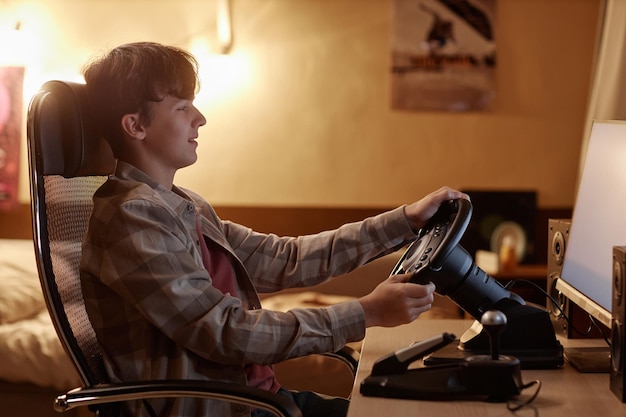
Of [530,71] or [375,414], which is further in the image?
[530,71]

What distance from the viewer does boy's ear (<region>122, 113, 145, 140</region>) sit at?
71.9 inches

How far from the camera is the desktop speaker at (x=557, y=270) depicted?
6.90ft

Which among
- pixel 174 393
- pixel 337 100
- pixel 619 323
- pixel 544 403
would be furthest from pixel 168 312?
pixel 337 100

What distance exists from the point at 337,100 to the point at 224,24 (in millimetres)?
651

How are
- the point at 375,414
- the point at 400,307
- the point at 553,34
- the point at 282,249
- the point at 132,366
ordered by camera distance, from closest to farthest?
the point at 375,414, the point at 400,307, the point at 132,366, the point at 282,249, the point at 553,34

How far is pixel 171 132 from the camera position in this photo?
185cm

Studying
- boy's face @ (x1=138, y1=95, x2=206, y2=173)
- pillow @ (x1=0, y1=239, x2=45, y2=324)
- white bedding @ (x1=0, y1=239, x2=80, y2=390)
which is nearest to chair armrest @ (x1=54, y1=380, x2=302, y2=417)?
boy's face @ (x1=138, y1=95, x2=206, y2=173)

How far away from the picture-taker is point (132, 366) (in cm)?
173

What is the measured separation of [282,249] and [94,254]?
1.90 ft

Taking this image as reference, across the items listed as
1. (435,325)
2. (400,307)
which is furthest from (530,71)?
(400,307)

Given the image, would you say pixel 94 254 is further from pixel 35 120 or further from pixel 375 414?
pixel 375 414

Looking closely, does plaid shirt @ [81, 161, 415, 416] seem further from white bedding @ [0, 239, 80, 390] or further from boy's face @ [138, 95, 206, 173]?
white bedding @ [0, 239, 80, 390]

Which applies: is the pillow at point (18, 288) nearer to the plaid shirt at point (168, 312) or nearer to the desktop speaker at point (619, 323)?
the plaid shirt at point (168, 312)

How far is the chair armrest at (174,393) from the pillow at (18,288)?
1.93 metres
